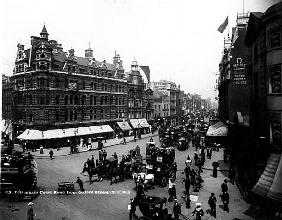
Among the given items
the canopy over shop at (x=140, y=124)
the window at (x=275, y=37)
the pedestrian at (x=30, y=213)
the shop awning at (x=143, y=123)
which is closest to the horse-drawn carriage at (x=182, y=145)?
the canopy over shop at (x=140, y=124)

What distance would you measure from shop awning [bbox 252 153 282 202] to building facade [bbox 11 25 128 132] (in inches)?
690

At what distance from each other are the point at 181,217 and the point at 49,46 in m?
21.6

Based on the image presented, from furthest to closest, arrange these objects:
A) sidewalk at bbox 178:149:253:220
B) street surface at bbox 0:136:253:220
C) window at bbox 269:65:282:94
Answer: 1. sidewalk at bbox 178:149:253:220
2. street surface at bbox 0:136:253:220
3. window at bbox 269:65:282:94

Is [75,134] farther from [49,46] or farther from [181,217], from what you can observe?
[181,217]

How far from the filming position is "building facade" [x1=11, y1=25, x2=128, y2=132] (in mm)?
28000

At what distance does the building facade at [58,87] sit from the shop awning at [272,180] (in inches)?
690

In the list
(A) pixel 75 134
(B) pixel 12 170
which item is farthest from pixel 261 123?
(A) pixel 75 134

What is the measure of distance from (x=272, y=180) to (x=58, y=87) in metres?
24.2

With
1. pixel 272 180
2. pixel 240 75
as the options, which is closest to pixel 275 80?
pixel 240 75

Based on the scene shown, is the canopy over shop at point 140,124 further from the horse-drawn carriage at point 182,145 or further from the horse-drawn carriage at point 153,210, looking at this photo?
the horse-drawn carriage at point 153,210

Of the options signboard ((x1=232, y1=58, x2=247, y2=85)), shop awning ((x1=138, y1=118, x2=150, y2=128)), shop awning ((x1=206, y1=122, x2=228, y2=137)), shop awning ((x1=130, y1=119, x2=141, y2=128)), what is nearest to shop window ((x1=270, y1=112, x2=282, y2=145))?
signboard ((x1=232, y1=58, x2=247, y2=85))

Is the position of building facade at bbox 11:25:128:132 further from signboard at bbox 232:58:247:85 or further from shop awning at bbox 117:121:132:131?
signboard at bbox 232:58:247:85

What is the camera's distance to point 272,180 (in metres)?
11.4

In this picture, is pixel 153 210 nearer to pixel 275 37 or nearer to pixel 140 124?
pixel 275 37
